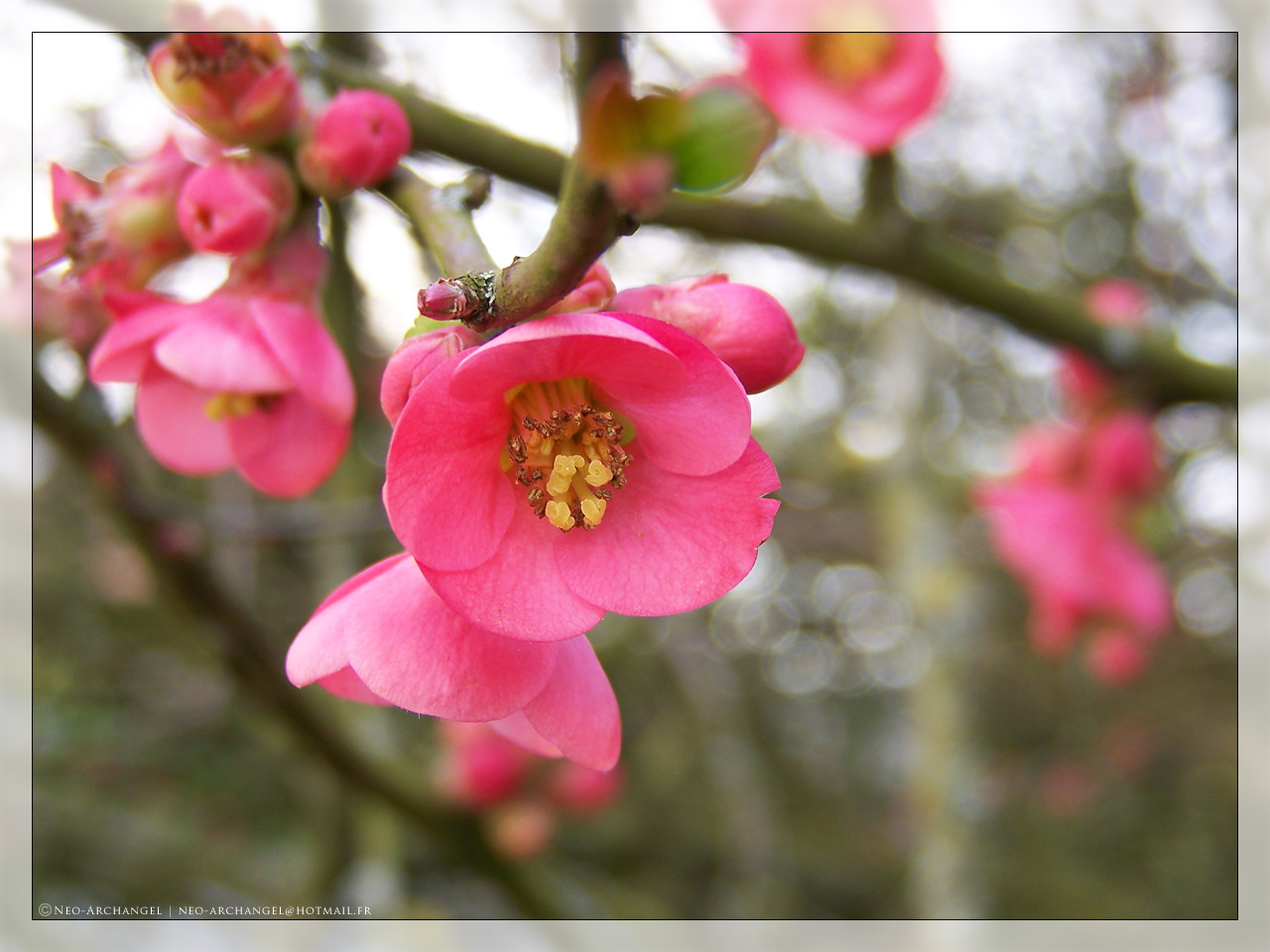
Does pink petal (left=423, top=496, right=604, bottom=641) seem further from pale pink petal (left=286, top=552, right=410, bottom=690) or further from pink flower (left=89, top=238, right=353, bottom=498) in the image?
pink flower (left=89, top=238, right=353, bottom=498)

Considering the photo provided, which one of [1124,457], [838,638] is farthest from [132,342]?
[838,638]

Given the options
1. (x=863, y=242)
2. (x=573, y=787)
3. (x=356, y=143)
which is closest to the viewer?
(x=356, y=143)

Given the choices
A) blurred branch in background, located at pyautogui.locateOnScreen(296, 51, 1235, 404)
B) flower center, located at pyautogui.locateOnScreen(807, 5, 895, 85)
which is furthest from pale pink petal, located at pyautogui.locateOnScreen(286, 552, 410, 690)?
flower center, located at pyautogui.locateOnScreen(807, 5, 895, 85)

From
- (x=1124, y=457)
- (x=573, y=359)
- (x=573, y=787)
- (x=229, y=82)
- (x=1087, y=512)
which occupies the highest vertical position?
(x=229, y=82)

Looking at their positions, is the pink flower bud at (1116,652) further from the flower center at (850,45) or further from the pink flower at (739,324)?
the pink flower at (739,324)

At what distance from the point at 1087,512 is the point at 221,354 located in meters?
1.61

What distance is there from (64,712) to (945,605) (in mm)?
2988

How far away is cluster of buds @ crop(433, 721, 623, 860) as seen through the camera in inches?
81.8

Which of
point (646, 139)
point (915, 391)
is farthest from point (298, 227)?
point (915, 391)

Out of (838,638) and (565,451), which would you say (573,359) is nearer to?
(565,451)

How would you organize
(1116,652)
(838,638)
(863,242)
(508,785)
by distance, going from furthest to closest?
(838,638) < (508,785) < (1116,652) < (863,242)

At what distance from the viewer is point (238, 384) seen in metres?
0.57

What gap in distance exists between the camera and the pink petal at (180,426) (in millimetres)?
663

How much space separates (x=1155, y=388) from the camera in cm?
138
